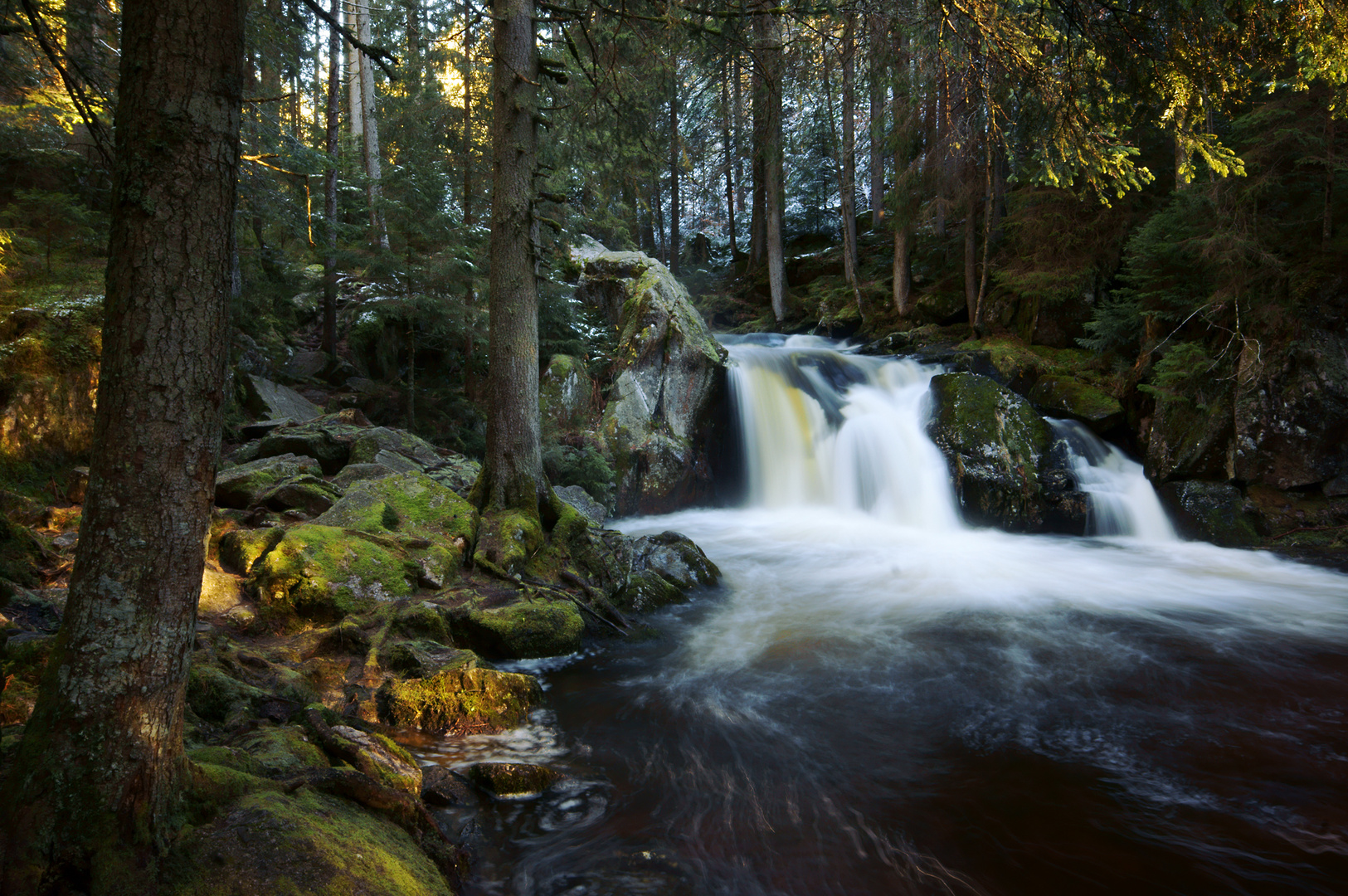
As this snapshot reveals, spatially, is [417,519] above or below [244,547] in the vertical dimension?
above

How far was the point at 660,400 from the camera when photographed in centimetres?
1314

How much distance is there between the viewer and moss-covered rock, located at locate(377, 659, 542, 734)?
175 inches

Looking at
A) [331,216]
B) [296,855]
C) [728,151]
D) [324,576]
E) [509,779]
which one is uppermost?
[728,151]

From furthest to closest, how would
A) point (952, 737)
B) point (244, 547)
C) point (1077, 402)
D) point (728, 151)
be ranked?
point (728, 151) → point (1077, 402) → point (244, 547) → point (952, 737)

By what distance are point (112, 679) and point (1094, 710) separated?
6124mm

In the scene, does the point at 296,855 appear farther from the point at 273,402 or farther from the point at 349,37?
the point at 273,402

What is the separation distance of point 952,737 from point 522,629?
358cm

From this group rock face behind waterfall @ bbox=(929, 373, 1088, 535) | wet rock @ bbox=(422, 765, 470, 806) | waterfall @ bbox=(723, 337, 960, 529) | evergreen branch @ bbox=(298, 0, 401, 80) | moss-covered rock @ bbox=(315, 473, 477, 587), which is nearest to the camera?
evergreen branch @ bbox=(298, 0, 401, 80)

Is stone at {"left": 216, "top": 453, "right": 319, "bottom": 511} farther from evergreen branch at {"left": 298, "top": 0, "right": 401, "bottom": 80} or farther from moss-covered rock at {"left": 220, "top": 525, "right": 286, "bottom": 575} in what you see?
evergreen branch at {"left": 298, "top": 0, "right": 401, "bottom": 80}

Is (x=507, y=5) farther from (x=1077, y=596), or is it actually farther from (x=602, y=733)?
(x=1077, y=596)

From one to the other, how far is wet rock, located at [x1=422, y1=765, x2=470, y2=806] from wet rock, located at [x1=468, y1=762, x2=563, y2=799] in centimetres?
9

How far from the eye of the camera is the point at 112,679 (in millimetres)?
2006

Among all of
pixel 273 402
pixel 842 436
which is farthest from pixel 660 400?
pixel 273 402

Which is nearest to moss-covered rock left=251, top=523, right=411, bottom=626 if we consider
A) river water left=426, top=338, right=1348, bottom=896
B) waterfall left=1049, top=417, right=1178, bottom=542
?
river water left=426, top=338, right=1348, bottom=896
